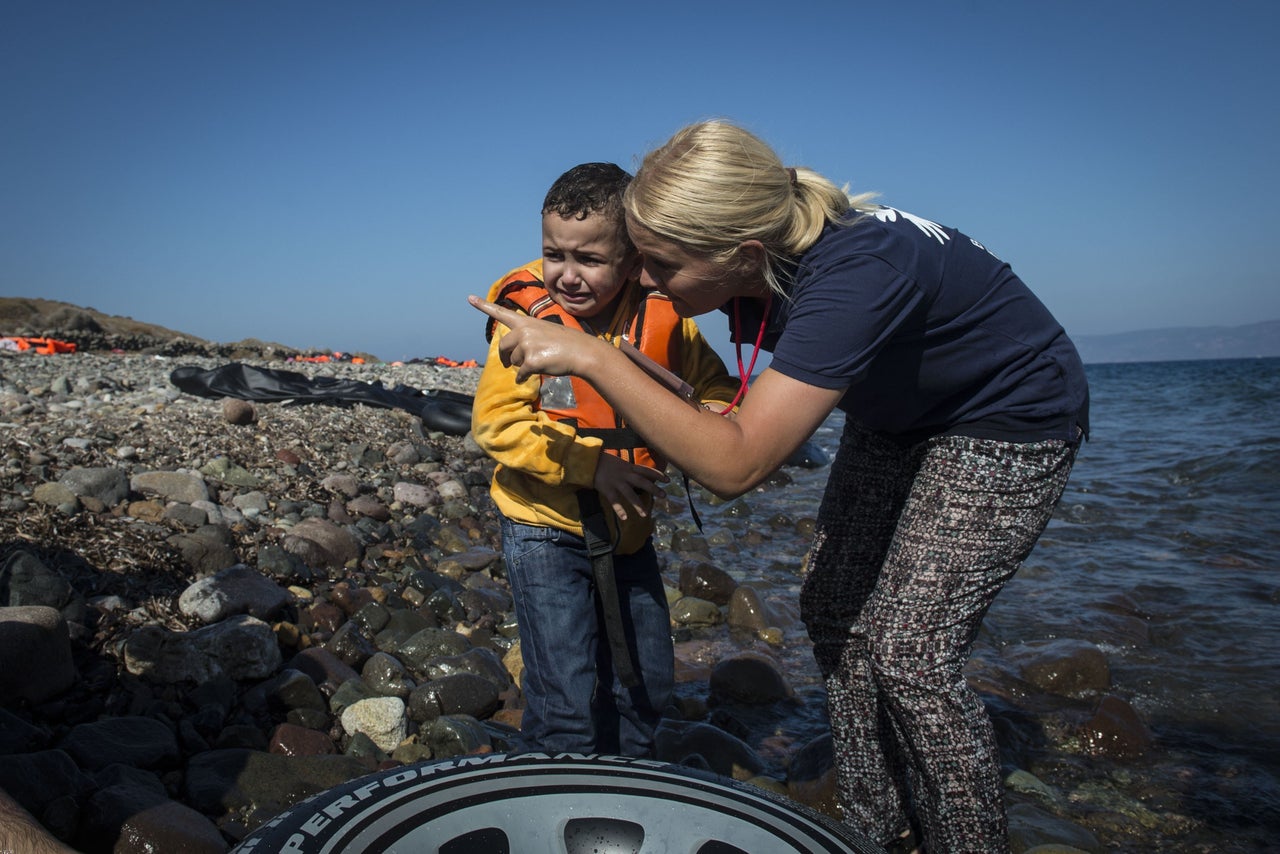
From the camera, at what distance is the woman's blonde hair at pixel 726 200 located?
2193mm

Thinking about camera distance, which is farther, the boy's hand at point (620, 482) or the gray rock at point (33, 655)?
the gray rock at point (33, 655)

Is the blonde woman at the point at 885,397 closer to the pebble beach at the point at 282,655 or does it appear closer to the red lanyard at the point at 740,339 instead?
the red lanyard at the point at 740,339

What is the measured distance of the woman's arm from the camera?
2088mm

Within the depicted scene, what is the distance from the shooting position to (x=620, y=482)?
2.70 m

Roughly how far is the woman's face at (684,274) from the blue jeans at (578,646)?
2.97 ft

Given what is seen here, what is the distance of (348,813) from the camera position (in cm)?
193

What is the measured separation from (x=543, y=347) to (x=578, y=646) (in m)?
1.10

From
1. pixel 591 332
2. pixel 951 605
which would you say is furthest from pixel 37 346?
pixel 951 605

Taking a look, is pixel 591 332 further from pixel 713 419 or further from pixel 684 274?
pixel 713 419

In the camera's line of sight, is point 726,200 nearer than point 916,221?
Yes

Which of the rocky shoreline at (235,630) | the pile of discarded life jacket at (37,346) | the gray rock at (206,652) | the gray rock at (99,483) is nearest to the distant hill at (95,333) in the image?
the pile of discarded life jacket at (37,346)

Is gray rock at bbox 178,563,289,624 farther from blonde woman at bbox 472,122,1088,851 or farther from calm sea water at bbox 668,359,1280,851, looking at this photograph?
calm sea water at bbox 668,359,1280,851

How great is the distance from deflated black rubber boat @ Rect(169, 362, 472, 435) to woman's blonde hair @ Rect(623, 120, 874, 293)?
755 cm

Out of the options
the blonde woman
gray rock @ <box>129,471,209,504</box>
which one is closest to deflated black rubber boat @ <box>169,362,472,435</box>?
gray rock @ <box>129,471,209,504</box>
